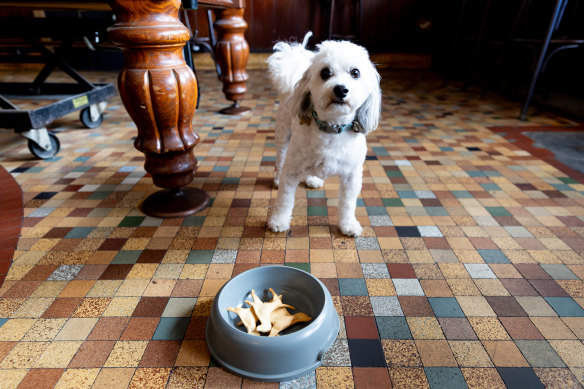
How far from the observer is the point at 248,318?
2.79 ft

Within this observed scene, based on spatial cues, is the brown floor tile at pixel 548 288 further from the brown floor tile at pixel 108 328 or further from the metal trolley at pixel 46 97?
the metal trolley at pixel 46 97

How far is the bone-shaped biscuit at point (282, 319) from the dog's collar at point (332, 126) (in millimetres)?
603

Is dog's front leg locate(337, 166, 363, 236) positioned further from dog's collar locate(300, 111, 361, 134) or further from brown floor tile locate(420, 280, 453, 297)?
brown floor tile locate(420, 280, 453, 297)

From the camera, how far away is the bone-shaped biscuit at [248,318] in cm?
83

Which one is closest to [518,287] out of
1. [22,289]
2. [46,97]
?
[22,289]

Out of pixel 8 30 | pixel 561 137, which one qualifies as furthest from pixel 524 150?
pixel 8 30

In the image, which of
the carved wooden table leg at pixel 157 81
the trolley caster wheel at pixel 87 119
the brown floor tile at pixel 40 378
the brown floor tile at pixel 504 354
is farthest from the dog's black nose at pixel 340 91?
the trolley caster wheel at pixel 87 119

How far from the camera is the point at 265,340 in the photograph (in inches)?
29.2

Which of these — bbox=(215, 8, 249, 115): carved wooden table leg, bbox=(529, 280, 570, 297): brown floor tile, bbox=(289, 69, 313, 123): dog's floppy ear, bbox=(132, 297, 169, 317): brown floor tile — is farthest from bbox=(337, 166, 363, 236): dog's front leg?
bbox=(215, 8, 249, 115): carved wooden table leg

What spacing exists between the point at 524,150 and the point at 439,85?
2.27 m

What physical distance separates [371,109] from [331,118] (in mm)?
150

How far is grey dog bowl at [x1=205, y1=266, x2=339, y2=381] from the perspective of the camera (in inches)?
29.5

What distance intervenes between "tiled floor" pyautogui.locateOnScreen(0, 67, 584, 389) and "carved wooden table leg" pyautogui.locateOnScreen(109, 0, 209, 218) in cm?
30

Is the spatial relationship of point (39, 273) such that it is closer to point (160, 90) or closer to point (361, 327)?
point (160, 90)
